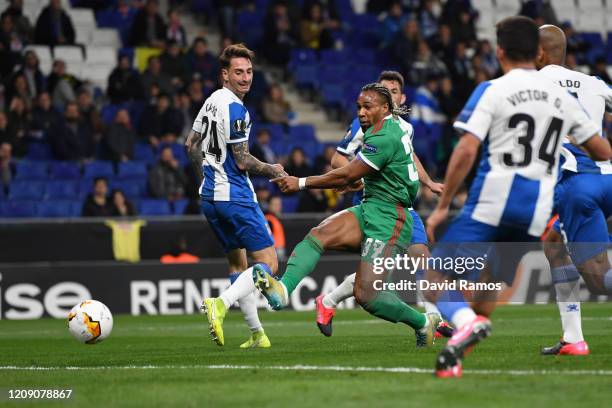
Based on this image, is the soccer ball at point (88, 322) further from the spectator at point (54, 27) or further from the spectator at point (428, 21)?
the spectator at point (428, 21)

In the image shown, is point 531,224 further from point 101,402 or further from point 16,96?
point 16,96

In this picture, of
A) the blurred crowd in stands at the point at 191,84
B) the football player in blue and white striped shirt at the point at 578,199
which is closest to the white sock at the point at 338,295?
the football player in blue and white striped shirt at the point at 578,199

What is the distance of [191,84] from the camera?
21734 millimetres

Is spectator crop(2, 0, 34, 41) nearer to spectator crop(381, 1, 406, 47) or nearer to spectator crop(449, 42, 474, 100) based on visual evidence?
spectator crop(381, 1, 406, 47)

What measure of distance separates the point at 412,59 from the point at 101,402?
1857 cm

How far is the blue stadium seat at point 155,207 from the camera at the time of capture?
19.8 meters

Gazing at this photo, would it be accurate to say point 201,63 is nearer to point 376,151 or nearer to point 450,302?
point 376,151

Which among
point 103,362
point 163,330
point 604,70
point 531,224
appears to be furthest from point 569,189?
point 604,70

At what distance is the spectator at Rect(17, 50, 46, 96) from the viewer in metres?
20.4

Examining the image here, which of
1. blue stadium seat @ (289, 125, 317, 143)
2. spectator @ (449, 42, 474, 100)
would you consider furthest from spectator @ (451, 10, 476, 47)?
blue stadium seat @ (289, 125, 317, 143)

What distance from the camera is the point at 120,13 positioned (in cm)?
2359

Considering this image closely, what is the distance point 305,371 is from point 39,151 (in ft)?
43.1

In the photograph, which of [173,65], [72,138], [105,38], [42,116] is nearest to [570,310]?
[72,138]

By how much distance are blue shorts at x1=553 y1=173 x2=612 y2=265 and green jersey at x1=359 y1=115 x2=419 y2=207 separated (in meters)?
1.29
